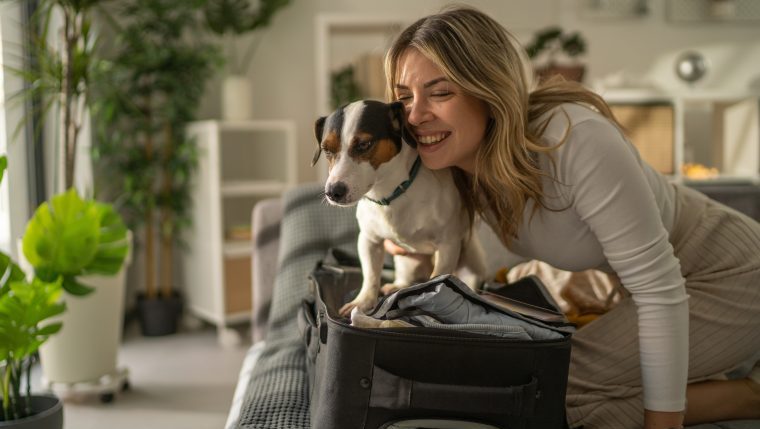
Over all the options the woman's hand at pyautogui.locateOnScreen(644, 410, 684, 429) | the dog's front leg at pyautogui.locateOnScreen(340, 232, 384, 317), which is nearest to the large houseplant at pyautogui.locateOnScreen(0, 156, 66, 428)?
the dog's front leg at pyautogui.locateOnScreen(340, 232, 384, 317)

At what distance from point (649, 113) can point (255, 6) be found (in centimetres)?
231

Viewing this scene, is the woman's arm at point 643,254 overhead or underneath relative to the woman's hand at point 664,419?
overhead

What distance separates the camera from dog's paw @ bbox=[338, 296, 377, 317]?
1208 millimetres

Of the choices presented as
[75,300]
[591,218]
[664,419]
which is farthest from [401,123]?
[75,300]

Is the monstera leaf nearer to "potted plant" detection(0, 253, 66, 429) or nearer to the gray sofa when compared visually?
"potted plant" detection(0, 253, 66, 429)

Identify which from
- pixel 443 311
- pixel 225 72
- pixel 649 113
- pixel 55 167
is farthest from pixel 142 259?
pixel 443 311

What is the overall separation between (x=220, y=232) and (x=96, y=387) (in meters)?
1.05

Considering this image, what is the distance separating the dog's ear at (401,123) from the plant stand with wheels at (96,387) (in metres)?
1.84

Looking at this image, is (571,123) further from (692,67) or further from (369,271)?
(692,67)

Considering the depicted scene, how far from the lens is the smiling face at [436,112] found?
1.17 metres

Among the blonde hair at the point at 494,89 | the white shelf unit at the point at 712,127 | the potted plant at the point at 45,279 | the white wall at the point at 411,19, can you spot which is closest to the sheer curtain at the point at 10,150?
the white wall at the point at 411,19

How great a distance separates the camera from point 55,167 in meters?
3.18

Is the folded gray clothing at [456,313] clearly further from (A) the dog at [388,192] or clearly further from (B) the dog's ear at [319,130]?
(B) the dog's ear at [319,130]

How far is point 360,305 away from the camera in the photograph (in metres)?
1.22
